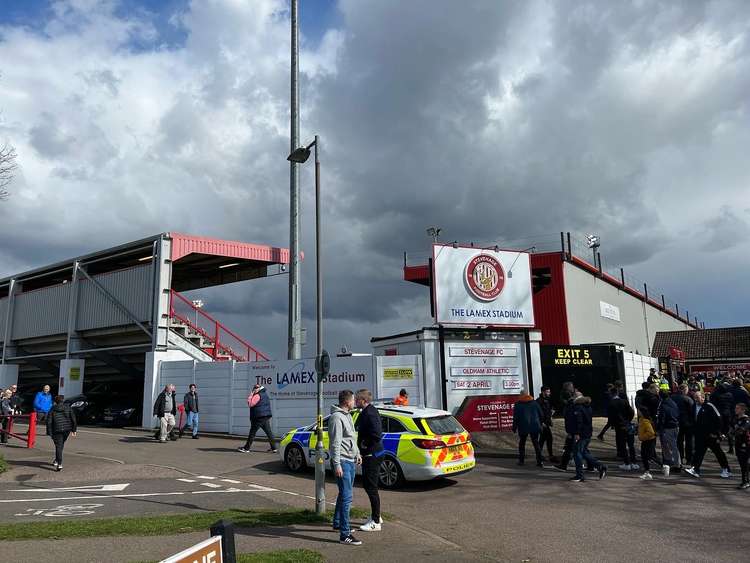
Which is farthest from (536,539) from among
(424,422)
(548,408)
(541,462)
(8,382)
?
(8,382)

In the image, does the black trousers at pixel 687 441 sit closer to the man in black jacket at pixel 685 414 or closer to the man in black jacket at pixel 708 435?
the man in black jacket at pixel 685 414

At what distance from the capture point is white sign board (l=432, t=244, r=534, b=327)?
19.4 meters

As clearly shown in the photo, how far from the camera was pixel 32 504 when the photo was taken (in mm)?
9266

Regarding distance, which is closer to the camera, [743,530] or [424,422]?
[743,530]

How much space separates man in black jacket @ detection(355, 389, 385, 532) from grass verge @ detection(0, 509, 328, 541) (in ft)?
2.90

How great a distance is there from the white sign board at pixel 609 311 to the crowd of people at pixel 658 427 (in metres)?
26.2

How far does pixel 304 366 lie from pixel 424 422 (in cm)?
806

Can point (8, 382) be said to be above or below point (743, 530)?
above

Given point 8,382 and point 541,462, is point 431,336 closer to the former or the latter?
point 541,462

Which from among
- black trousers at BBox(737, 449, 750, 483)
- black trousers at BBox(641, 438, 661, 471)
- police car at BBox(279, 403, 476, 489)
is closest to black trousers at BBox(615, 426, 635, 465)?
black trousers at BBox(641, 438, 661, 471)

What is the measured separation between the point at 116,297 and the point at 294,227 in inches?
356

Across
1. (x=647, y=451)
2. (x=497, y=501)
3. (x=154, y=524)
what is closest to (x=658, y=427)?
(x=647, y=451)

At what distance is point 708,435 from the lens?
11.2 m

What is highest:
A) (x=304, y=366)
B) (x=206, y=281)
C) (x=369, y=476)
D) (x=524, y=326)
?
(x=206, y=281)
